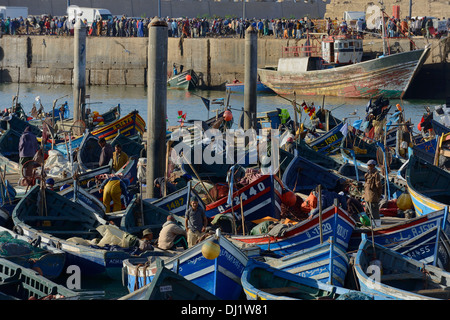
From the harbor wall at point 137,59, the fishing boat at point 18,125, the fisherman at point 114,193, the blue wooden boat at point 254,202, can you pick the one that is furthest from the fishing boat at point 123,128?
the harbor wall at point 137,59

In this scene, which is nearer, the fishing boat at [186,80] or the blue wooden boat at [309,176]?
the blue wooden boat at [309,176]

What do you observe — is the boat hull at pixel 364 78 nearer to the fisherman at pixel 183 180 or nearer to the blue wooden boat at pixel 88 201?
the fisherman at pixel 183 180

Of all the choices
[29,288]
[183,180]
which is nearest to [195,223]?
[29,288]

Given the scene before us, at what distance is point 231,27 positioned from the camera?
A: 55.2m

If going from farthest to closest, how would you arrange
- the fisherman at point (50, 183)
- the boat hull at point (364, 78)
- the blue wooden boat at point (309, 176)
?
1. the boat hull at point (364, 78)
2. the blue wooden boat at point (309, 176)
3. the fisherman at point (50, 183)

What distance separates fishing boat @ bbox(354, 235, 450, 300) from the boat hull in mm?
33513

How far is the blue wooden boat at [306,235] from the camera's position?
15273mm

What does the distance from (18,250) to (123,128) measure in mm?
13754

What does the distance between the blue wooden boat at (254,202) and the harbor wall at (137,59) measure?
3291 cm

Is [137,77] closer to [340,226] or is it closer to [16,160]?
[16,160]

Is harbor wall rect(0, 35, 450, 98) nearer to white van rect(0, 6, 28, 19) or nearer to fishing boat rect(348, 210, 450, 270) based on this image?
white van rect(0, 6, 28, 19)

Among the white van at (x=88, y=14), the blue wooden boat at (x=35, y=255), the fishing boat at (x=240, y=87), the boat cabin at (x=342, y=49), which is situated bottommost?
the blue wooden boat at (x=35, y=255)

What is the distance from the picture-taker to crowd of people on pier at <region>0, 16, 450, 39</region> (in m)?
50.5

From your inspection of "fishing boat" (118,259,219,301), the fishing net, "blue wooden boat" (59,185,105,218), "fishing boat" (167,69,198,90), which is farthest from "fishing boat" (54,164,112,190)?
"fishing boat" (167,69,198,90)
